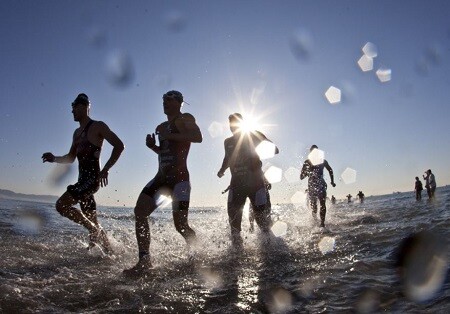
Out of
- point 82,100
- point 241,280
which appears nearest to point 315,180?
point 82,100

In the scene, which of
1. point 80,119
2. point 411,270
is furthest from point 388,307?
point 80,119

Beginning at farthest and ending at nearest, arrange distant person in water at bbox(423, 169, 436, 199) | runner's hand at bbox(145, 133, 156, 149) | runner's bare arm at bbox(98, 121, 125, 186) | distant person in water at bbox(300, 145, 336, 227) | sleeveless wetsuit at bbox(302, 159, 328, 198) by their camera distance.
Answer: distant person in water at bbox(423, 169, 436, 199)
sleeveless wetsuit at bbox(302, 159, 328, 198)
distant person in water at bbox(300, 145, 336, 227)
runner's bare arm at bbox(98, 121, 125, 186)
runner's hand at bbox(145, 133, 156, 149)

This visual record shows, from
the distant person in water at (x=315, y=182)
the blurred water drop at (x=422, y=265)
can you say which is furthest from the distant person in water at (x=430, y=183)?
the blurred water drop at (x=422, y=265)

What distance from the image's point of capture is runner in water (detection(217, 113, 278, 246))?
19.0 ft

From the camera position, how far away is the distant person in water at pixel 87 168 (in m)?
4.89

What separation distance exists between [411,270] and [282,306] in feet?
5.01

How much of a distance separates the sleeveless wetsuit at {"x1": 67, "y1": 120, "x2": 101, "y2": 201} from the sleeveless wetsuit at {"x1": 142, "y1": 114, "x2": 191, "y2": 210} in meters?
1.10

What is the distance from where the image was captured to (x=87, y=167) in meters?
5.03

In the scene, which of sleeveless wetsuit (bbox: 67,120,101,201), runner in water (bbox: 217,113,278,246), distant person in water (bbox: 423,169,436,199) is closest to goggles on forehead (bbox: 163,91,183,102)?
sleeveless wetsuit (bbox: 67,120,101,201)

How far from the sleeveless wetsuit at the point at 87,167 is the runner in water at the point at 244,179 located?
7.29ft

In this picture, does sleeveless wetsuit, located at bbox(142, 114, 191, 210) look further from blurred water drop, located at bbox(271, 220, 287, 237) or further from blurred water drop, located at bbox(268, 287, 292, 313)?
blurred water drop, located at bbox(271, 220, 287, 237)

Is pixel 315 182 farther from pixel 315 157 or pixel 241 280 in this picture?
pixel 241 280

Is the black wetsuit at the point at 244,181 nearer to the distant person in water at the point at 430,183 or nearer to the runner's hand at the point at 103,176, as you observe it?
the runner's hand at the point at 103,176

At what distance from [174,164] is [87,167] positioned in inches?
57.4
